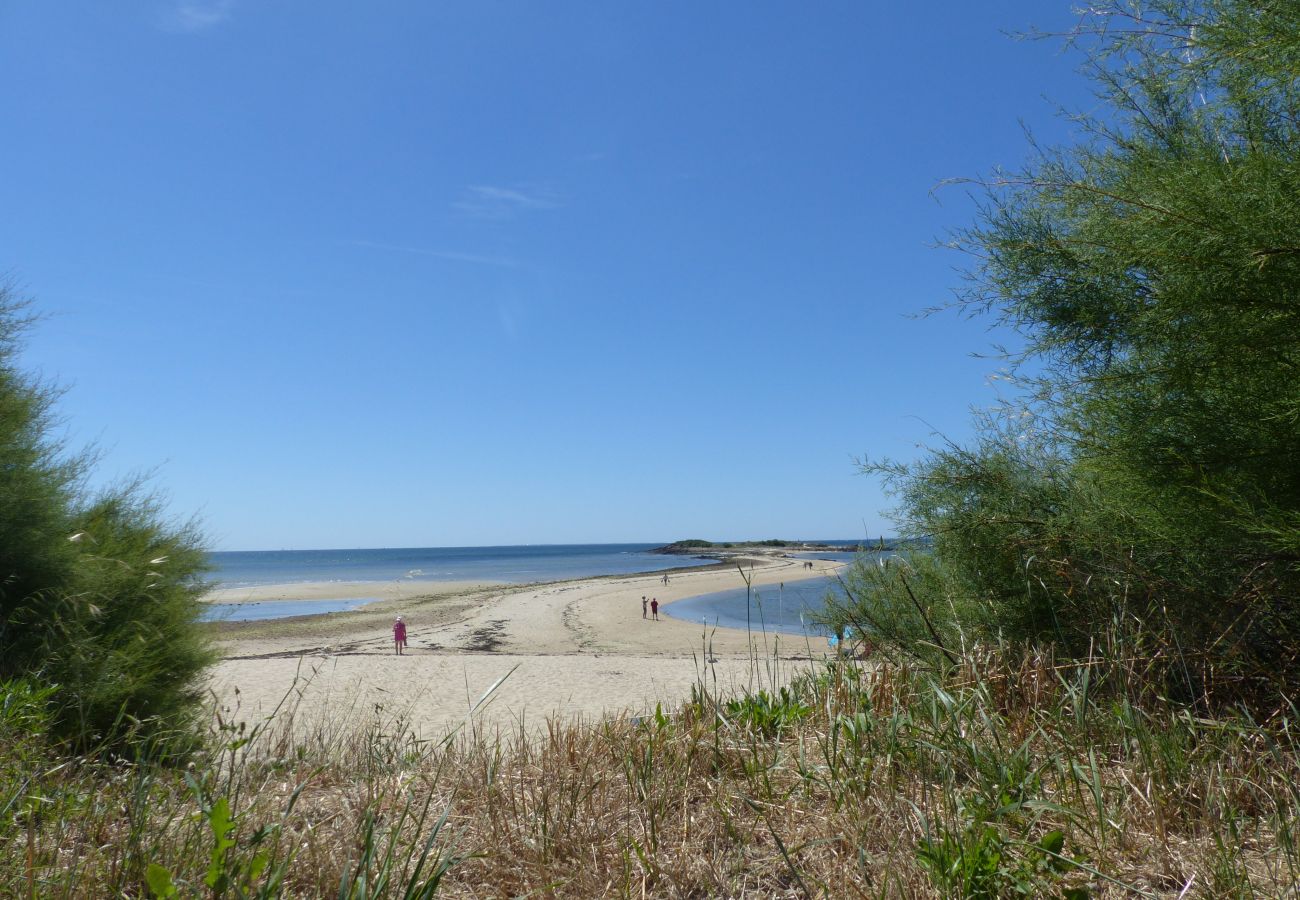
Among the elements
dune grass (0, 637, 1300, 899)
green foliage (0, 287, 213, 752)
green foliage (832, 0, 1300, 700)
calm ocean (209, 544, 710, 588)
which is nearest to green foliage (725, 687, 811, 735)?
dune grass (0, 637, 1300, 899)

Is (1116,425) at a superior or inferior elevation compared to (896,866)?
superior

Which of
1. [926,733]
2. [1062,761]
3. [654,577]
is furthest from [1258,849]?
[654,577]

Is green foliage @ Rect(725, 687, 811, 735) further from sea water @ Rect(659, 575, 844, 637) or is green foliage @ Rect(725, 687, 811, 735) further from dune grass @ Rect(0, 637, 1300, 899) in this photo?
sea water @ Rect(659, 575, 844, 637)

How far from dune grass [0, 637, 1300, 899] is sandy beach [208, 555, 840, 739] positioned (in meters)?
0.52

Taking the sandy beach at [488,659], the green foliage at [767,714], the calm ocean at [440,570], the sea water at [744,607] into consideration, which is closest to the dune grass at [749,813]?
the green foliage at [767,714]

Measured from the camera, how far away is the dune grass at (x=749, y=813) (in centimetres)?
228

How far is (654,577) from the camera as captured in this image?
6438 centimetres

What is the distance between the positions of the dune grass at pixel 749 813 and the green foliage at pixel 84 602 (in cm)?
159

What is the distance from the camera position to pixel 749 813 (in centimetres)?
306

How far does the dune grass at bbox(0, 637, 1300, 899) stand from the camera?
2.28 m

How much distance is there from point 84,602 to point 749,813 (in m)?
5.14

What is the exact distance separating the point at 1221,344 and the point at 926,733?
2143 mm

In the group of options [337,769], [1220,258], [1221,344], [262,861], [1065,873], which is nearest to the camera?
[262,861]

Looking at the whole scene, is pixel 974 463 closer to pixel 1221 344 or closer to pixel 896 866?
pixel 1221 344
